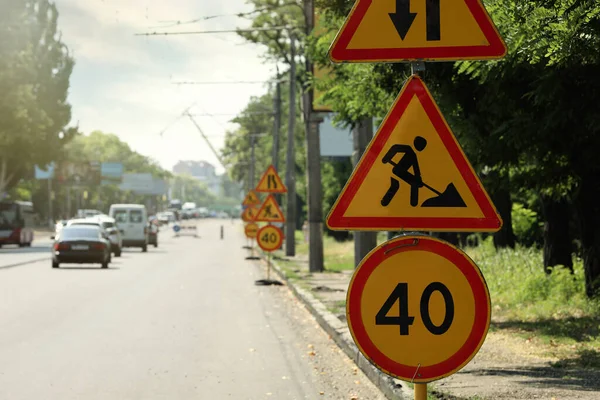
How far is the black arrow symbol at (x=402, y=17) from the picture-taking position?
5.82 metres

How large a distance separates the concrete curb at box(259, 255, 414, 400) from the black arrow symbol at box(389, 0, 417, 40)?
9.07 feet

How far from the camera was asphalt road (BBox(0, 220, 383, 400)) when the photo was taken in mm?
10211

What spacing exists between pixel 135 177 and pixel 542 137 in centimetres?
17977

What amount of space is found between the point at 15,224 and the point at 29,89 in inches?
614

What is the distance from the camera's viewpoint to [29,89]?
74562 mm

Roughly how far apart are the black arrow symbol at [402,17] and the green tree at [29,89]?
6132 cm

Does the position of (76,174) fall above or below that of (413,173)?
above

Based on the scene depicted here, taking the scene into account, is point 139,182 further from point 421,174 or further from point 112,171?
point 421,174

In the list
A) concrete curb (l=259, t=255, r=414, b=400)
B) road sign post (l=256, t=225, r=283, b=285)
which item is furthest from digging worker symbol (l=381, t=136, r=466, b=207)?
road sign post (l=256, t=225, r=283, b=285)

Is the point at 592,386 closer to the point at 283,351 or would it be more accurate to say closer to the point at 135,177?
the point at 283,351

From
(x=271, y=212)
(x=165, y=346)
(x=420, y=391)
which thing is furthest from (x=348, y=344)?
(x=271, y=212)

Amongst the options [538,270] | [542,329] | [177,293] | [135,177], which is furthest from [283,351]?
[135,177]

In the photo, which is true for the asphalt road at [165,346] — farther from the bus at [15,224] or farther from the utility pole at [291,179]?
the bus at [15,224]

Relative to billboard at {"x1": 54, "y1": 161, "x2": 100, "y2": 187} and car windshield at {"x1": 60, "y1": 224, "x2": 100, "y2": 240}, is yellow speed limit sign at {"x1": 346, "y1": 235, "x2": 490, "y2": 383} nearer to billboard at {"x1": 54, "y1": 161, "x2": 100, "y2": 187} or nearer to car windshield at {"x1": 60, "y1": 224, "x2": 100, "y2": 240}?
car windshield at {"x1": 60, "y1": 224, "x2": 100, "y2": 240}
